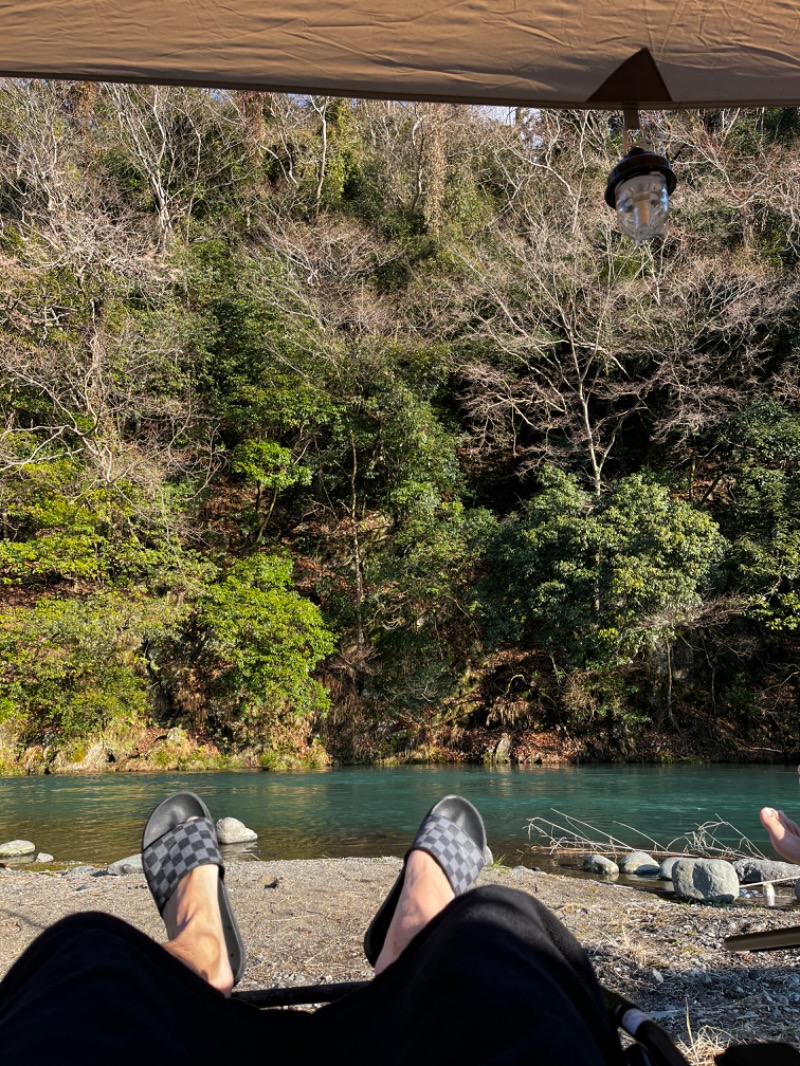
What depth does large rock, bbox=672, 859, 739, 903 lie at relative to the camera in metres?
3.87

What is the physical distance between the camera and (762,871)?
430 centimetres

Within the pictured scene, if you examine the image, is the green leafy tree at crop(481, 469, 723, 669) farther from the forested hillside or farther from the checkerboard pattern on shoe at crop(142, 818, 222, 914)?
the checkerboard pattern on shoe at crop(142, 818, 222, 914)

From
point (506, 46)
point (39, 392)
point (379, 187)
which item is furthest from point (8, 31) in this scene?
point (379, 187)

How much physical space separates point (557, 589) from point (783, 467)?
349cm

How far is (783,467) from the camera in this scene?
1099 centimetres

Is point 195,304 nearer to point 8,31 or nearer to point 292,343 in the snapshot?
point 292,343

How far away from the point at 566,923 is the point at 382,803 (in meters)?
4.83

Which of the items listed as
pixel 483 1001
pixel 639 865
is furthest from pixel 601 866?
pixel 483 1001

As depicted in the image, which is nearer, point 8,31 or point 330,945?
point 8,31

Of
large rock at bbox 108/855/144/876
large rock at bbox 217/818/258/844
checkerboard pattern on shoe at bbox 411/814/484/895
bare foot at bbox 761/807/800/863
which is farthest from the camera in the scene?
large rock at bbox 217/818/258/844

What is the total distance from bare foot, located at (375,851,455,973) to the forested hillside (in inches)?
367

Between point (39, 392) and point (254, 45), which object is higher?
point (39, 392)

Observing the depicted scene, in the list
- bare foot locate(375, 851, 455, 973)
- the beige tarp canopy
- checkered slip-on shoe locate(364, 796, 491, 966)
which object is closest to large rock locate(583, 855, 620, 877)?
checkered slip-on shoe locate(364, 796, 491, 966)

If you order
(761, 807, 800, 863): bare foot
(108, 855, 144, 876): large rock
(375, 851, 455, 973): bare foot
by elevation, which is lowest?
(108, 855, 144, 876): large rock
